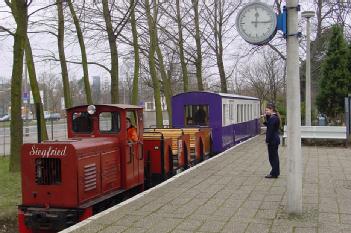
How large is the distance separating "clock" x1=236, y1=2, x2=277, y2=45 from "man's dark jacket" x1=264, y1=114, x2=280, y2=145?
395 cm

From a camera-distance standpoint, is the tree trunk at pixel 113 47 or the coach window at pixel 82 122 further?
the tree trunk at pixel 113 47

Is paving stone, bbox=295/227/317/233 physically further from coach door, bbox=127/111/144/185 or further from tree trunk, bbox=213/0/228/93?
tree trunk, bbox=213/0/228/93

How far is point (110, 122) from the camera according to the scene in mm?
10484

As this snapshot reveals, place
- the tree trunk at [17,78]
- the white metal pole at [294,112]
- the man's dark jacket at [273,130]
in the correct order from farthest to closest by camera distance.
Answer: the tree trunk at [17,78]
the man's dark jacket at [273,130]
the white metal pole at [294,112]

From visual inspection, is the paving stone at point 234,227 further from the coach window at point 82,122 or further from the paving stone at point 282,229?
the coach window at point 82,122

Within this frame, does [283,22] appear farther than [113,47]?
No

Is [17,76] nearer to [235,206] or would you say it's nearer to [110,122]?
[110,122]

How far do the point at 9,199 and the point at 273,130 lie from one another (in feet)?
21.2

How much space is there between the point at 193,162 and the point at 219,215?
8.20 meters

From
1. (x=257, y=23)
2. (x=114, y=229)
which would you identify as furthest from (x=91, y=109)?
(x=257, y=23)

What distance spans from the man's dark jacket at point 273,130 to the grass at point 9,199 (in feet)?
19.7

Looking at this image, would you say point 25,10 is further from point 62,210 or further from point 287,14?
point 287,14

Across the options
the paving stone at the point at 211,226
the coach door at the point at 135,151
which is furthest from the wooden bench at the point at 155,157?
the paving stone at the point at 211,226

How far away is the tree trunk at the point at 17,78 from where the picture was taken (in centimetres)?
1458
